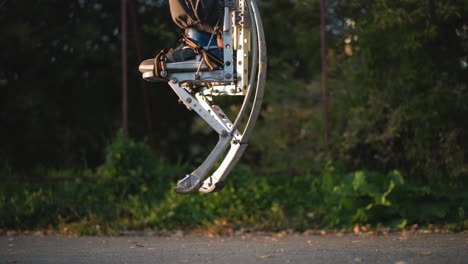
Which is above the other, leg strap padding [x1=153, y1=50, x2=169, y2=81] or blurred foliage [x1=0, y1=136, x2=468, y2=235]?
leg strap padding [x1=153, y1=50, x2=169, y2=81]

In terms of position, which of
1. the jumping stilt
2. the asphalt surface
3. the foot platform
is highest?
the jumping stilt

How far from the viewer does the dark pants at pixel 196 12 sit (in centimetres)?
387

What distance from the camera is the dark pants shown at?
12.7ft

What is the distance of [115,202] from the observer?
6738 millimetres

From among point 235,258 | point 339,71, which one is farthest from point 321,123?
point 235,258

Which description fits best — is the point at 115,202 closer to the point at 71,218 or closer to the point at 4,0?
the point at 71,218

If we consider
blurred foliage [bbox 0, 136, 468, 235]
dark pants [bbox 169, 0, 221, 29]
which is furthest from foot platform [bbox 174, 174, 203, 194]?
blurred foliage [bbox 0, 136, 468, 235]

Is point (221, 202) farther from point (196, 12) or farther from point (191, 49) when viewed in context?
point (196, 12)

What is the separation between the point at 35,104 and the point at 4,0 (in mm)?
1732

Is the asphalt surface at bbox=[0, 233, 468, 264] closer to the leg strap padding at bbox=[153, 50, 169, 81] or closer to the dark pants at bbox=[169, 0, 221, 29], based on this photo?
the leg strap padding at bbox=[153, 50, 169, 81]

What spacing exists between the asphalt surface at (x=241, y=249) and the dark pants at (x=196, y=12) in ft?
5.55

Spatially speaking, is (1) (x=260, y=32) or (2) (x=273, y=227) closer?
(1) (x=260, y=32)

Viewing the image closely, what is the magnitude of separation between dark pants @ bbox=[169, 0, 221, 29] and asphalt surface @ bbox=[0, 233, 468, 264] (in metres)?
1.69

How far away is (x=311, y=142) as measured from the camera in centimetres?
802
